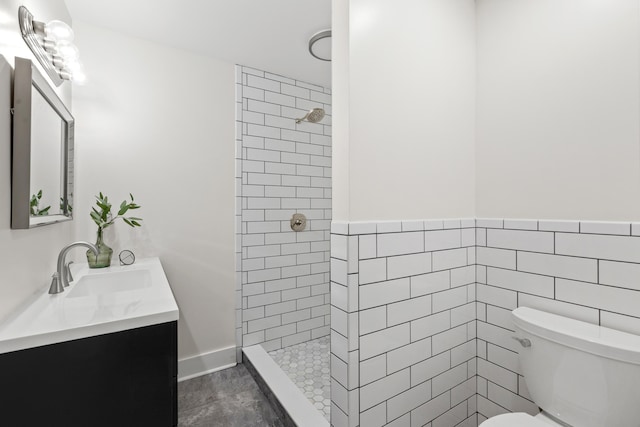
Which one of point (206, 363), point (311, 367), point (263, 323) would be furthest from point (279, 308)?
point (206, 363)

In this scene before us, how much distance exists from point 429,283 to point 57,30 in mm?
1926

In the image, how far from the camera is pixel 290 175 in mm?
2598

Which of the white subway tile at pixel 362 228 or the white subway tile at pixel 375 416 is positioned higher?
the white subway tile at pixel 362 228

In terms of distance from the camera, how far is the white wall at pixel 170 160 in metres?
1.90

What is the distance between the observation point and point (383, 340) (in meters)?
1.20

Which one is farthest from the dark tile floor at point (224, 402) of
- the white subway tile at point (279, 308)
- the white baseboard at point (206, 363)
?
the white subway tile at point (279, 308)

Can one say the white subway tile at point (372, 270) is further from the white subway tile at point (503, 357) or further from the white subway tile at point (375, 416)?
the white subway tile at point (503, 357)

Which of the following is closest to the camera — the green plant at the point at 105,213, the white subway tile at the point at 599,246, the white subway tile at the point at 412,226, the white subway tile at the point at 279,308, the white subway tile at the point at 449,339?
the white subway tile at the point at 599,246

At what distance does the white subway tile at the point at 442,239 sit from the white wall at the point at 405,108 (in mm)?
86

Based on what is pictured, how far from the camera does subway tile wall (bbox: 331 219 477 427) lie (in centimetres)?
113

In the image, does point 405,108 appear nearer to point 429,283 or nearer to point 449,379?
point 429,283

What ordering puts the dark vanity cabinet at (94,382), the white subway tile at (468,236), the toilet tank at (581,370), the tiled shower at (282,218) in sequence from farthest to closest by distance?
the tiled shower at (282,218)
the white subway tile at (468,236)
the toilet tank at (581,370)
the dark vanity cabinet at (94,382)

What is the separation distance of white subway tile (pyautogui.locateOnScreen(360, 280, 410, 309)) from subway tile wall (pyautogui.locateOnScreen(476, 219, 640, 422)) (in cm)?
52

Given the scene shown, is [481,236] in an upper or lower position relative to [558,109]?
lower
